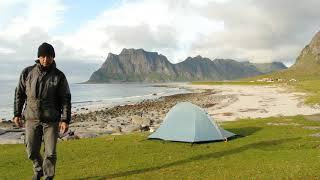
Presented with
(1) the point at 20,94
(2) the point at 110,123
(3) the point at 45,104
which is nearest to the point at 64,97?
(3) the point at 45,104

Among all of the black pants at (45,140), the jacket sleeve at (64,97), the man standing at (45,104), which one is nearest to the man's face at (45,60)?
the man standing at (45,104)

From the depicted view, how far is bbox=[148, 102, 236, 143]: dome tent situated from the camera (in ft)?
75.6

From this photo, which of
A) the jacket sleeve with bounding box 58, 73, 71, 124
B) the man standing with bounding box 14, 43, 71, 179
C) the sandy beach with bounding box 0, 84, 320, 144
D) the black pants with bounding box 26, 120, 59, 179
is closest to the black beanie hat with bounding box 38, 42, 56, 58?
the man standing with bounding box 14, 43, 71, 179

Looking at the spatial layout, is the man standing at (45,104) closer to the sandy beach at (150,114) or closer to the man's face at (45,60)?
the man's face at (45,60)

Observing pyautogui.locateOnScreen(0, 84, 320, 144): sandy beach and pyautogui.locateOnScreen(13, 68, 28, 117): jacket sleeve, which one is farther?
pyautogui.locateOnScreen(0, 84, 320, 144): sandy beach

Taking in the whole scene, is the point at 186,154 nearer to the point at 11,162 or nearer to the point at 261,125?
the point at 11,162

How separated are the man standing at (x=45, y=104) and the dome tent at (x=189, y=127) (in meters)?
11.7

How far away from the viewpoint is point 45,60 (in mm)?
11492

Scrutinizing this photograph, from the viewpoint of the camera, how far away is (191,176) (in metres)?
14.4

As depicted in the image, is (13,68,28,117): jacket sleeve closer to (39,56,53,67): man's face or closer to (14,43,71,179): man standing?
(14,43,71,179): man standing

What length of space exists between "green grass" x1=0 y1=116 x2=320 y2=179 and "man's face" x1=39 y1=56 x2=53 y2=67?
505 cm

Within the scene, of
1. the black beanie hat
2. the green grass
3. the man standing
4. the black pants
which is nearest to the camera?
the black beanie hat

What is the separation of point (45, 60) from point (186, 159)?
891 cm

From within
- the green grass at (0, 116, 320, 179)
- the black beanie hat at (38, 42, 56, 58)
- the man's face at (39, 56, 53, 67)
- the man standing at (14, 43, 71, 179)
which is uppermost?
the black beanie hat at (38, 42, 56, 58)
